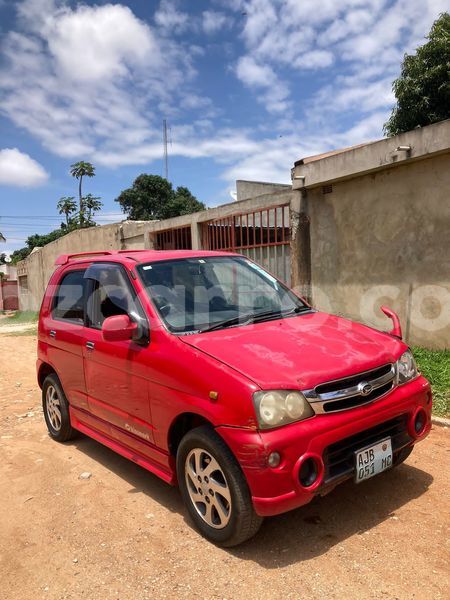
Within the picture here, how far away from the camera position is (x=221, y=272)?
12.8ft

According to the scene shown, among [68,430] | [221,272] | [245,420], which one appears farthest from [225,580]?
[68,430]

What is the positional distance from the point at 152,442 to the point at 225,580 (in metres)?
0.99

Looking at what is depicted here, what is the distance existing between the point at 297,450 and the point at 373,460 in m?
0.58

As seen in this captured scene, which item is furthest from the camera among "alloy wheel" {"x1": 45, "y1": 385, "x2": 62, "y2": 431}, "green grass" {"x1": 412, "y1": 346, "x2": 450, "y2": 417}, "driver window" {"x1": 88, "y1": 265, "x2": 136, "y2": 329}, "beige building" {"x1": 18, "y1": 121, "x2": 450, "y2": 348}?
"beige building" {"x1": 18, "y1": 121, "x2": 450, "y2": 348}

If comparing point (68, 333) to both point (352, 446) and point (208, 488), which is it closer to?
point (208, 488)

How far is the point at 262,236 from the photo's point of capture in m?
8.61

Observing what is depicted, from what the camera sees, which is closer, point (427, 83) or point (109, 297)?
point (109, 297)

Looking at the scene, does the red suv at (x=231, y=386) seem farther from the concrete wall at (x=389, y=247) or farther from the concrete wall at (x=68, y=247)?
the concrete wall at (x=68, y=247)

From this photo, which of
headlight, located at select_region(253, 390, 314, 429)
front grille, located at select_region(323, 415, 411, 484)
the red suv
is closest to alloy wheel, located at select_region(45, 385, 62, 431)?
the red suv

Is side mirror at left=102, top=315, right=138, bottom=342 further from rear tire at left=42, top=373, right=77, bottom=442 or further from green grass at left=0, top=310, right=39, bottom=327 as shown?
green grass at left=0, top=310, right=39, bottom=327

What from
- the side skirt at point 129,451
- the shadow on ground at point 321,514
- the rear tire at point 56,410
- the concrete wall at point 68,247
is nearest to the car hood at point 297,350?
the shadow on ground at point 321,514

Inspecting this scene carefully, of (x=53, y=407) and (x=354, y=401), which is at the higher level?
(x=354, y=401)

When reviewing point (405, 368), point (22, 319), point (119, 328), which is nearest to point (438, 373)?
point (405, 368)

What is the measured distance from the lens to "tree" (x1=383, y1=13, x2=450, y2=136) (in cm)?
1395
